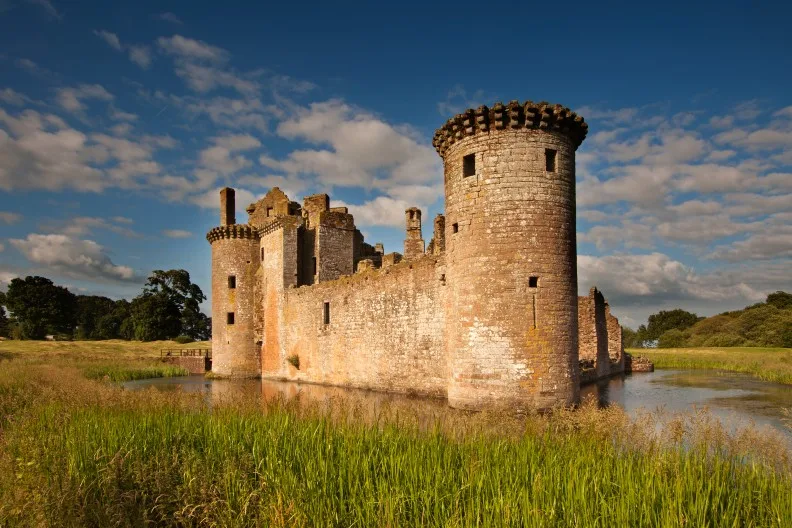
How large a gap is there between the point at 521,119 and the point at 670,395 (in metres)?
11.1

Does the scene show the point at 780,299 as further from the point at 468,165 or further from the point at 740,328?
the point at 468,165

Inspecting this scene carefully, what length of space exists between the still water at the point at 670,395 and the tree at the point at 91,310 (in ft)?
244

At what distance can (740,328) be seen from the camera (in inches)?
2221

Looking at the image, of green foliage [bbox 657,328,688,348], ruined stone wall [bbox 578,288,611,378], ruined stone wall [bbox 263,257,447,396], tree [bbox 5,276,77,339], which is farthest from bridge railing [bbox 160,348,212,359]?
green foliage [bbox 657,328,688,348]

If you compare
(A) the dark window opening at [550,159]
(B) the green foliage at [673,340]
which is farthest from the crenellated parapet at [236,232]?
(B) the green foliage at [673,340]

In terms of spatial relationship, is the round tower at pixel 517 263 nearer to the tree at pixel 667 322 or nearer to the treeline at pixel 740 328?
the treeline at pixel 740 328

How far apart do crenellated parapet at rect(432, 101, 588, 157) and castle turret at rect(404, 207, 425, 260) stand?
28.9 feet

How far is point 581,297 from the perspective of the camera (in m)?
25.4

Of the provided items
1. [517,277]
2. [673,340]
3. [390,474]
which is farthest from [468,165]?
[673,340]

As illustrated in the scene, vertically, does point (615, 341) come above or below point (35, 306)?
below

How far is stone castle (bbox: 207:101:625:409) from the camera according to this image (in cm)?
1277

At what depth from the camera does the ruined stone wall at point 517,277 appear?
1262 centimetres

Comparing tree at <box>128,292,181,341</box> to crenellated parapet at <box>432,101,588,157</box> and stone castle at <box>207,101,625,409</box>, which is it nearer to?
stone castle at <box>207,101,625,409</box>

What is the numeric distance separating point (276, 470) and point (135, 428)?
2845mm
